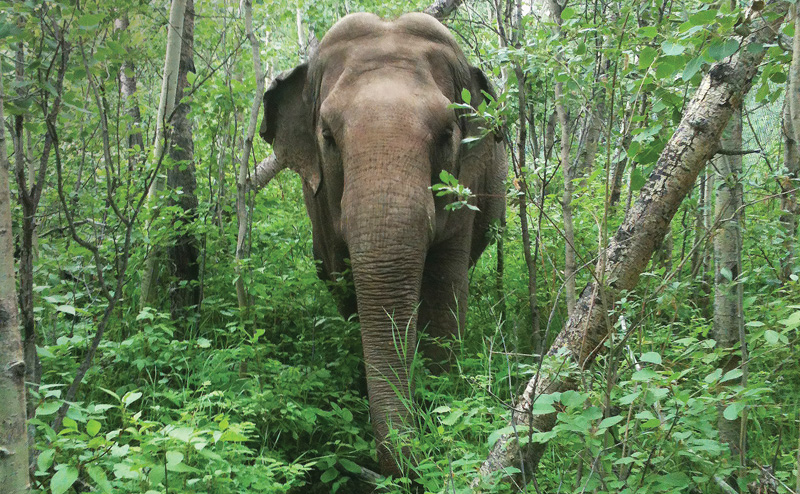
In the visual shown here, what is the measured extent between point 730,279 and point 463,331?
285cm

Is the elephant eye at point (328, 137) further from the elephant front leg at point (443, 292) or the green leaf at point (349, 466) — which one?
the green leaf at point (349, 466)

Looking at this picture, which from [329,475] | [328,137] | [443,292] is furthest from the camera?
[443,292]

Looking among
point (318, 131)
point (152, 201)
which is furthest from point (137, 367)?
point (318, 131)

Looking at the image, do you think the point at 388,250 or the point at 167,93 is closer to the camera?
the point at 388,250

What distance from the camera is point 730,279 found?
268cm

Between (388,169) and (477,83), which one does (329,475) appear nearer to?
(388,169)

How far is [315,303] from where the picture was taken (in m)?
5.40

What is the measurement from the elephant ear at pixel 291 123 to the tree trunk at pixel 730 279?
297 centimetres

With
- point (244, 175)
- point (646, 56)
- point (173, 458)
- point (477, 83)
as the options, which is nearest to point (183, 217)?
point (244, 175)

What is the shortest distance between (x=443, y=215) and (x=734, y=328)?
7.23 ft

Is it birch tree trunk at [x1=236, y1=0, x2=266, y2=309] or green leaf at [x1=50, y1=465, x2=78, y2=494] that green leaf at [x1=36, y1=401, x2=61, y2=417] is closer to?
green leaf at [x1=50, y1=465, x2=78, y2=494]

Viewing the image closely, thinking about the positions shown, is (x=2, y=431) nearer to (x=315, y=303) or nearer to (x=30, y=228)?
(x=30, y=228)

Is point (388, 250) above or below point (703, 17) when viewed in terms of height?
below

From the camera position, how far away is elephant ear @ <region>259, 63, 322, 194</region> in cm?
564
